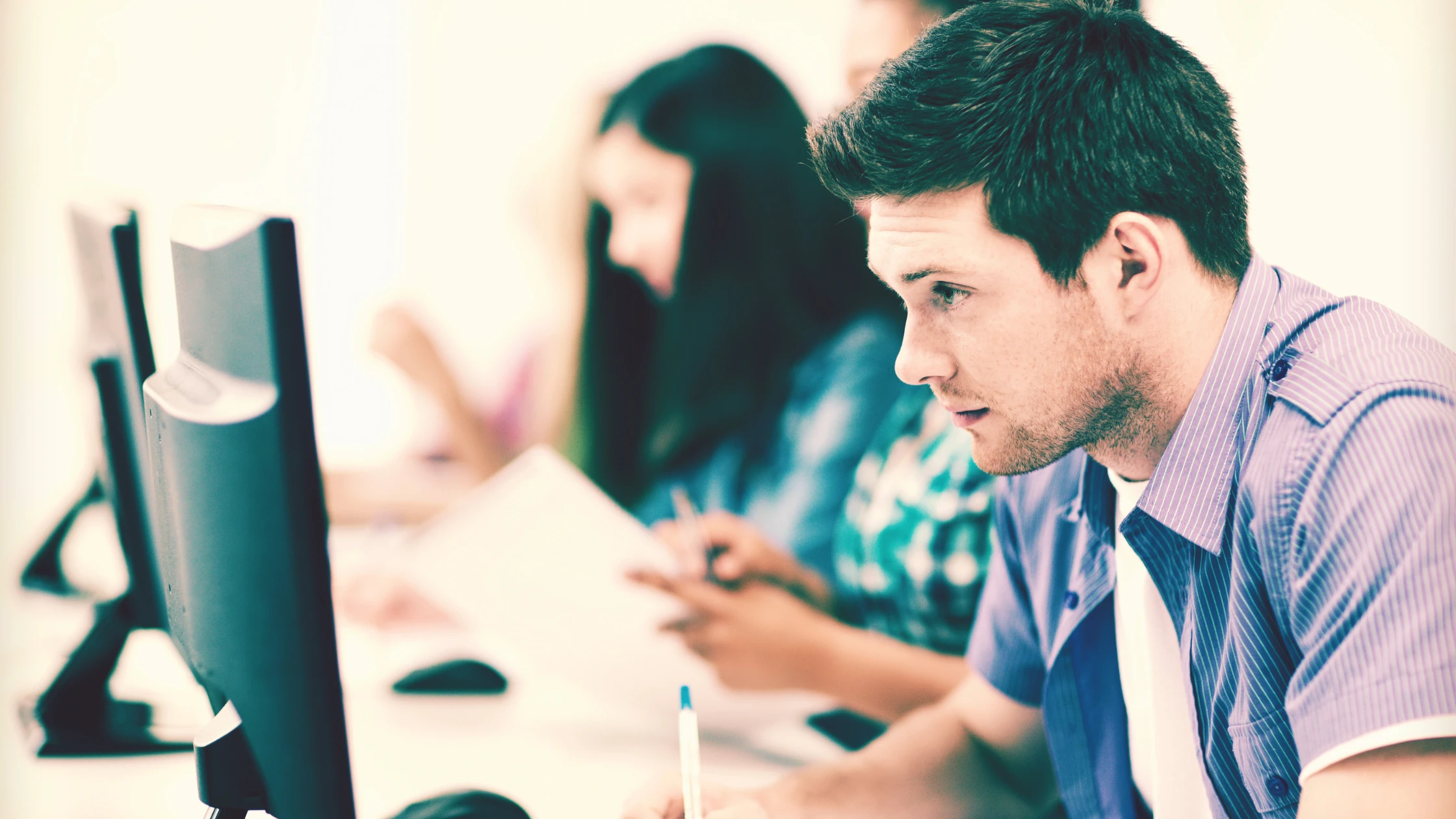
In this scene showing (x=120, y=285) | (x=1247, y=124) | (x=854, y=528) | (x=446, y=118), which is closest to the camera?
(x=120, y=285)

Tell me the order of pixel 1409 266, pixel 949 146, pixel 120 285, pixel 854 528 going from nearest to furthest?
pixel 949 146 → pixel 120 285 → pixel 854 528 → pixel 1409 266

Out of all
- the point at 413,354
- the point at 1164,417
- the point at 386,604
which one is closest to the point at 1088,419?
the point at 1164,417

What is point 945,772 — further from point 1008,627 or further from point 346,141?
point 346,141

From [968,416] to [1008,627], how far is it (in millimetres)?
260

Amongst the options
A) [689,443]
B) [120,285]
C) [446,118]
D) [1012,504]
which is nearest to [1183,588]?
[1012,504]

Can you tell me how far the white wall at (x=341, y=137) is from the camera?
1862 mm

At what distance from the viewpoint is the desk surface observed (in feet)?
2.92

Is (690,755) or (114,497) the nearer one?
(690,755)

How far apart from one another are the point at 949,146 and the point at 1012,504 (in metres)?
0.39

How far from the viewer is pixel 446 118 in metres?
2.05

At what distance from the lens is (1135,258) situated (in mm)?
639

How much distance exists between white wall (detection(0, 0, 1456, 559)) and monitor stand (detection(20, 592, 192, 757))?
0.81m

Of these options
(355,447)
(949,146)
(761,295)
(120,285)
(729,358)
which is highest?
(949,146)

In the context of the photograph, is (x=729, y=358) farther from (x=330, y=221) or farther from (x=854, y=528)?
(x=330, y=221)
